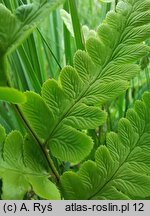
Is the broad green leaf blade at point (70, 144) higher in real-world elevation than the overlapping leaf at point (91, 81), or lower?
lower

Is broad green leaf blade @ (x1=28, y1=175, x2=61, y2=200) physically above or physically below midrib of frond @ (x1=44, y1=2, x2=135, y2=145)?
below

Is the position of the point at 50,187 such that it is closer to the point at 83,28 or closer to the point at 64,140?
the point at 64,140

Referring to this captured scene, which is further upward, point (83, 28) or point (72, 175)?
point (83, 28)

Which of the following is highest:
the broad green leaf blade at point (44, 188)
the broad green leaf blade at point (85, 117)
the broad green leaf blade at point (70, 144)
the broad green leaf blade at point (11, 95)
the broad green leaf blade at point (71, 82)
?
the broad green leaf blade at point (71, 82)

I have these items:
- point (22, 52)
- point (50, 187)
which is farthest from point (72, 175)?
point (22, 52)
